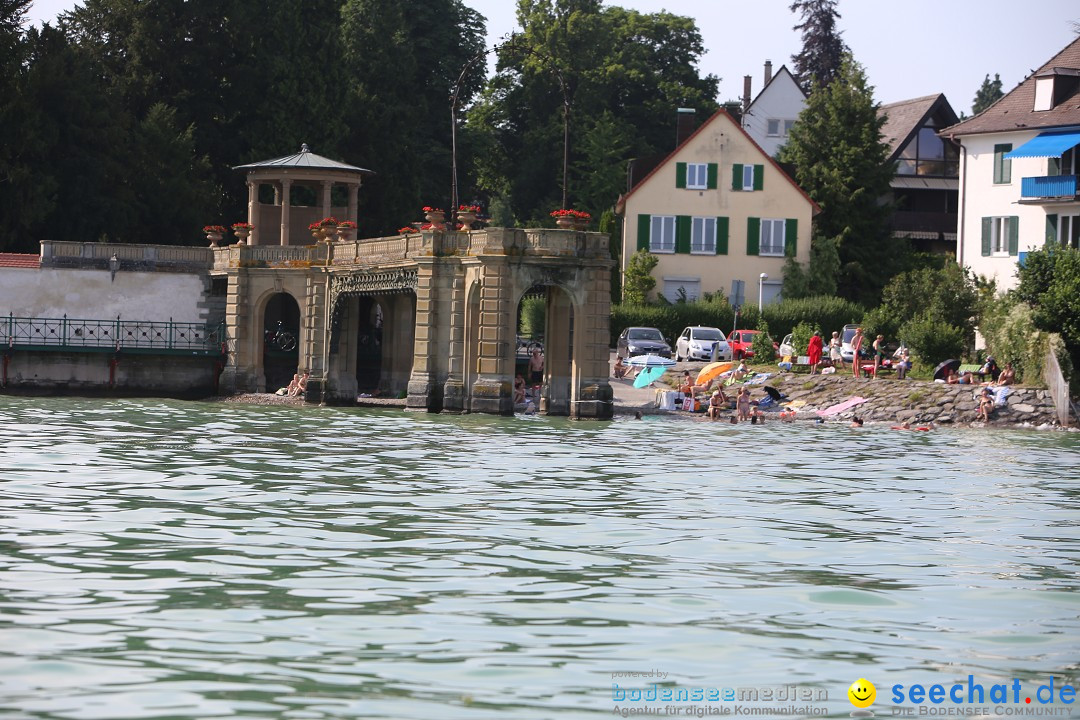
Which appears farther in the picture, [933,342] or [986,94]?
[986,94]

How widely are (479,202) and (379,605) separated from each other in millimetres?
90864

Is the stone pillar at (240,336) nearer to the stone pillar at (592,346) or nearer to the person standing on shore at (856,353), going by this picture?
the stone pillar at (592,346)

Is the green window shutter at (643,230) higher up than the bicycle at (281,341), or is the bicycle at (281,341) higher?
the green window shutter at (643,230)

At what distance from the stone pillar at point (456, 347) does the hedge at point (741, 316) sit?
2115cm

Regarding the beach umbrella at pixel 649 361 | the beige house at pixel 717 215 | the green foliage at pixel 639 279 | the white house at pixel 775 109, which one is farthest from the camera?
the white house at pixel 775 109

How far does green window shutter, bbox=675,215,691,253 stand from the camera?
242 feet

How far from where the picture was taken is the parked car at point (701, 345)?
59.4 meters

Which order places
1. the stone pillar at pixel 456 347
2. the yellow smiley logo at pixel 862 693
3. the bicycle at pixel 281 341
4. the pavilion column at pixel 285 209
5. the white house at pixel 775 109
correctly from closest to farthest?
the yellow smiley logo at pixel 862 693
the stone pillar at pixel 456 347
the bicycle at pixel 281 341
the pavilion column at pixel 285 209
the white house at pixel 775 109

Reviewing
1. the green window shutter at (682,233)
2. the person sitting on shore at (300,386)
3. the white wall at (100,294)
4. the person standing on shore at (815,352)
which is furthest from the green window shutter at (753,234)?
the person sitting on shore at (300,386)

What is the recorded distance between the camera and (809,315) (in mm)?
66312

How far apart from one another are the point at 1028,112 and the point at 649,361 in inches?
751

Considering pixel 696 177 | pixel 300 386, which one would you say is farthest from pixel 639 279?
pixel 300 386

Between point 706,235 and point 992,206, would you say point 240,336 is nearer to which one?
point 706,235

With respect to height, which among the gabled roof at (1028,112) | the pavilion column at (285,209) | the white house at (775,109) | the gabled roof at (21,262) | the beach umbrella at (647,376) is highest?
the white house at (775,109)
